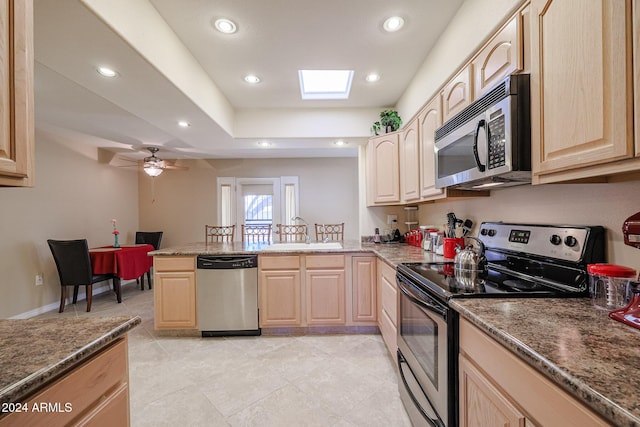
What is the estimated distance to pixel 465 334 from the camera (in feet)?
3.35

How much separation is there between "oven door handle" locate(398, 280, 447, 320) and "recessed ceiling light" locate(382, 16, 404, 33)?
177 centimetres

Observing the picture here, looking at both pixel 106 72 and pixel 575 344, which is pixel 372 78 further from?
pixel 575 344

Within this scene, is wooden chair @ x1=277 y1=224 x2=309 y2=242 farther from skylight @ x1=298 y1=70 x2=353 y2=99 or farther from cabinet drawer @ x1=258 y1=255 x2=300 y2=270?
skylight @ x1=298 y1=70 x2=353 y2=99

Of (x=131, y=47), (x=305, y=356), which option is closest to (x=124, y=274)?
(x=305, y=356)

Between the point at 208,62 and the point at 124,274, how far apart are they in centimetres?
325

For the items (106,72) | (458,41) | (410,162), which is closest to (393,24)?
(458,41)

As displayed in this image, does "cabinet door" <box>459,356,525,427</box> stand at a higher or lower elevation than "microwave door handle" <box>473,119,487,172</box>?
lower

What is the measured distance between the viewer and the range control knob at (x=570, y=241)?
1154 mm

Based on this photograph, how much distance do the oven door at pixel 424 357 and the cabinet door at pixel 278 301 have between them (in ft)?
4.22

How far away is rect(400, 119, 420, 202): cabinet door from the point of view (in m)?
2.34

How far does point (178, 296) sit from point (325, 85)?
275 cm

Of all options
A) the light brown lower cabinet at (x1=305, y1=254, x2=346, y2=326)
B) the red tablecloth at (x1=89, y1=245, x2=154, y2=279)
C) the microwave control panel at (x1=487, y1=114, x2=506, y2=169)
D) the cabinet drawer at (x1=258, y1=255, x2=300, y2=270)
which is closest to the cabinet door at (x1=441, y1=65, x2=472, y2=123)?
the microwave control panel at (x1=487, y1=114, x2=506, y2=169)

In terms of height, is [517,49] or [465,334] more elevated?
[517,49]

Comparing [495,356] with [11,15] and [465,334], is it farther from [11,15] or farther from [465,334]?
[11,15]
